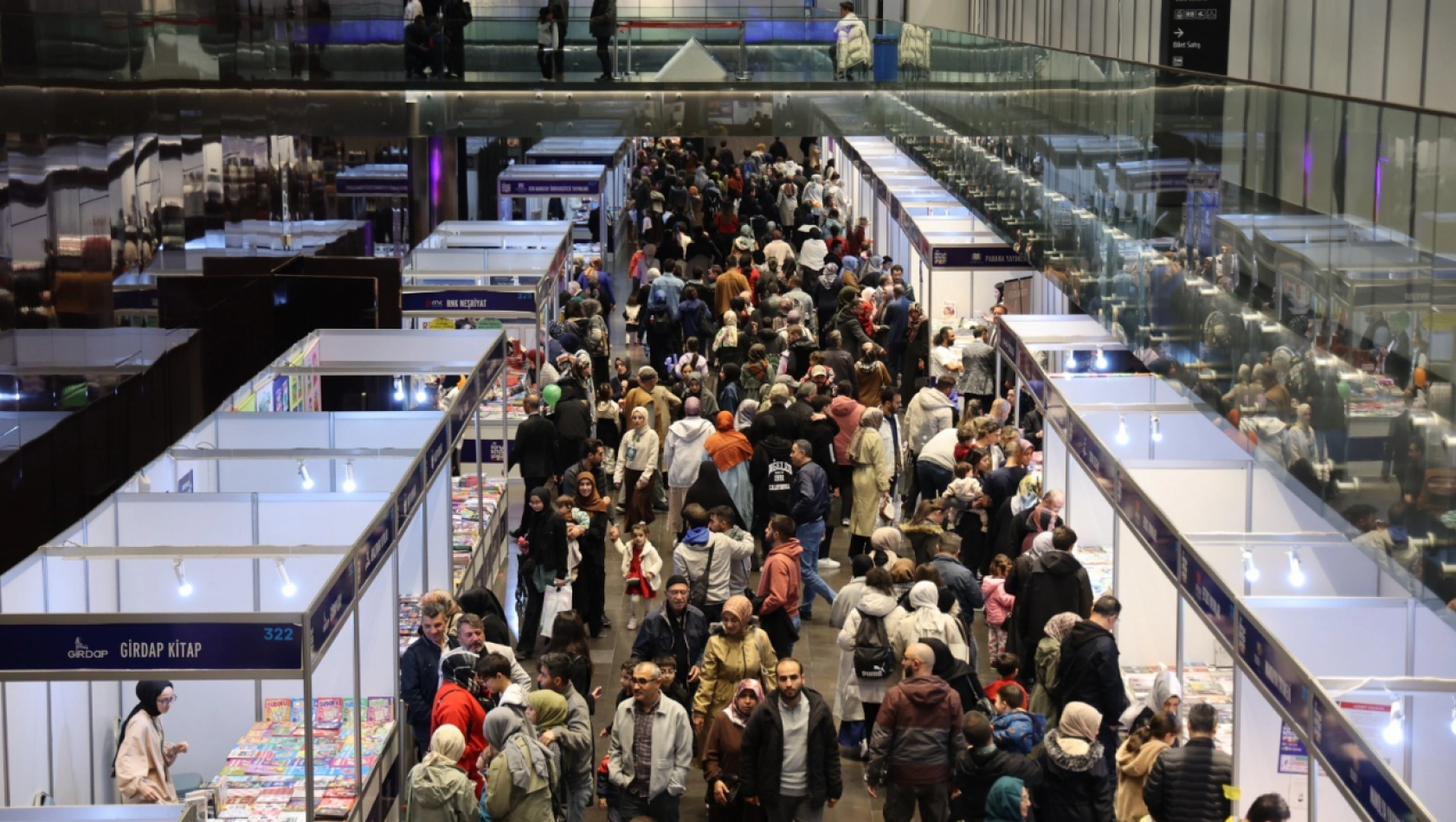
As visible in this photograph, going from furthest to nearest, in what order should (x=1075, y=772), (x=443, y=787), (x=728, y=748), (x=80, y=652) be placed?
(x=728, y=748) → (x=1075, y=772) → (x=443, y=787) → (x=80, y=652)

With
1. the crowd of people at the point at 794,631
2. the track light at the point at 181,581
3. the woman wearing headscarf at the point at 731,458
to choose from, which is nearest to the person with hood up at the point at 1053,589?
the crowd of people at the point at 794,631

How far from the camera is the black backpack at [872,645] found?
984cm

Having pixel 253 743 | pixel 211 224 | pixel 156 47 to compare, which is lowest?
pixel 253 743

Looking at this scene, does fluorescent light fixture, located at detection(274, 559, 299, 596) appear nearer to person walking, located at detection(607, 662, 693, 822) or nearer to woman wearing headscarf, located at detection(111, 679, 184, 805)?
woman wearing headscarf, located at detection(111, 679, 184, 805)

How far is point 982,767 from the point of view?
8141 millimetres

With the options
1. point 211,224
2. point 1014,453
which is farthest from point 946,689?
point 211,224

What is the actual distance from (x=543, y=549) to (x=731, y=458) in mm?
1838

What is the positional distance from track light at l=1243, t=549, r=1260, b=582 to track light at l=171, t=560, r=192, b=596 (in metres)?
5.13

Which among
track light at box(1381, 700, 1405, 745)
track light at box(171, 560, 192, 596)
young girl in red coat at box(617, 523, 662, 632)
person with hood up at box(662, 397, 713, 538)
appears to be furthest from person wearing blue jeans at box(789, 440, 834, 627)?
track light at box(1381, 700, 1405, 745)

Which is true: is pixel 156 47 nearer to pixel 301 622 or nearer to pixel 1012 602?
pixel 1012 602

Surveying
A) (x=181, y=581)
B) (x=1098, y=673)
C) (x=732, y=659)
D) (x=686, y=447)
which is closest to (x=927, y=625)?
(x=1098, y=673)

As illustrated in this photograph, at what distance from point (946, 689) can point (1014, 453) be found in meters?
4.49

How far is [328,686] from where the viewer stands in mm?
9820

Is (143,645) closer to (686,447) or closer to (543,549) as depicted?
(543,549)
